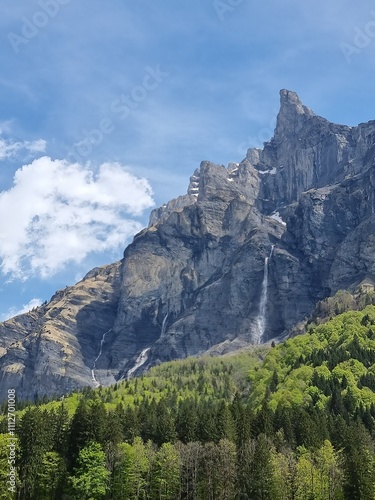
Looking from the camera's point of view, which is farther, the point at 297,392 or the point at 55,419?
the point at 297,392

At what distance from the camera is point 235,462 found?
104 meters

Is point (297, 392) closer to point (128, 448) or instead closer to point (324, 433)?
point (324, 433)

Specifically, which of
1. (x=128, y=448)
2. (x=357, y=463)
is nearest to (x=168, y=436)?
(x=128, y=448)

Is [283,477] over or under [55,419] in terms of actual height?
under

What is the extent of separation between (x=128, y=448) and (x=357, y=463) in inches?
1667

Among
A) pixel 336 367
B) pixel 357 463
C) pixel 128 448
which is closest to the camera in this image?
pixel 357 463

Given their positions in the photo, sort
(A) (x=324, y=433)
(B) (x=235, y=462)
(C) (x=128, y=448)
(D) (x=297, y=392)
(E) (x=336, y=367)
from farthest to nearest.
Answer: (E) (x=336, y=367) < (D) (x=297, y=392) < (A) (x=324, y=433) < (C) (x=128, y=448) < (B) (x=235, y=462)

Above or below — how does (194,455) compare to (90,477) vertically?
above

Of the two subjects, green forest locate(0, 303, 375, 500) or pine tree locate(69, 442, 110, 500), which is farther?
pine tree locate(69, 442, 110, 500)

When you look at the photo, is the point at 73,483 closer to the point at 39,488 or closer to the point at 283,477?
the point at 39,488

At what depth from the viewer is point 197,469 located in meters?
105

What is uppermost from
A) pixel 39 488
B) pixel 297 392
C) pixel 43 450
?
pixel 297 392

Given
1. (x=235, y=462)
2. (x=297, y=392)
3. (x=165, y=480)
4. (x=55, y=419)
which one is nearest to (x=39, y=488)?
(x=55, y=419)

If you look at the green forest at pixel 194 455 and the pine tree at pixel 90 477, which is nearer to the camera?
the green forest at pixel 194 455
